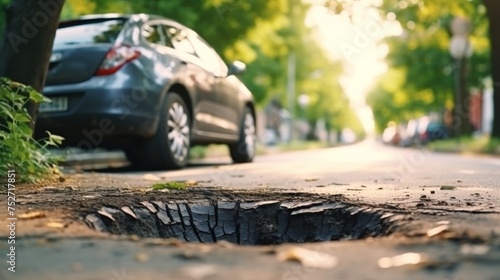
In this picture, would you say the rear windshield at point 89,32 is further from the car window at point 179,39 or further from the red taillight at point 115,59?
the car window at point 179,39

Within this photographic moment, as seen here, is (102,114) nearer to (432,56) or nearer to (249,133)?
(249,133)

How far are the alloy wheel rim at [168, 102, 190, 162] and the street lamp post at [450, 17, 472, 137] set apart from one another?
16.7 meters

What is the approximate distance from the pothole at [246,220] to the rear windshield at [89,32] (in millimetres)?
3802

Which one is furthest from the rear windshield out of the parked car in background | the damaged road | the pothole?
the pothole

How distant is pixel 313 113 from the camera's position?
5638 cm

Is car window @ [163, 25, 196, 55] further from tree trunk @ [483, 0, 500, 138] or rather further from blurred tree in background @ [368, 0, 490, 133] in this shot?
→ blurred tree in background @ [368, 0, 490, 133]

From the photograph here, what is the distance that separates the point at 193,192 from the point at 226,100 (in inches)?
188

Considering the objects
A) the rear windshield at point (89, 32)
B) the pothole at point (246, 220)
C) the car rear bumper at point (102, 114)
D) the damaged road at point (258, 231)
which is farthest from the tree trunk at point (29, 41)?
the pothole at point (246, 220)

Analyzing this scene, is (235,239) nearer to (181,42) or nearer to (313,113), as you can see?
(181,42)

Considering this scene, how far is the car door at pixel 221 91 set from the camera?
888 centimetres

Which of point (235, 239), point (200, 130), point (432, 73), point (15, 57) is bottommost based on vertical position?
point (235, 239)

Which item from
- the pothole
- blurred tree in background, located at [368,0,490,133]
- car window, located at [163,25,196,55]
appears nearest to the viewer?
the pothole

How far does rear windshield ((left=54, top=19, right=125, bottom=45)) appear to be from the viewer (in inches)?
298

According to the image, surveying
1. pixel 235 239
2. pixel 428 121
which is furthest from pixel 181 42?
pixel 428 121
